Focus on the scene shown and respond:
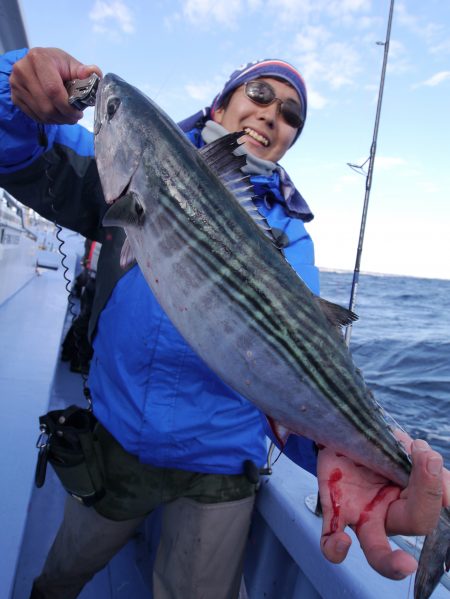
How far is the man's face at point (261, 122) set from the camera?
9.31 feet

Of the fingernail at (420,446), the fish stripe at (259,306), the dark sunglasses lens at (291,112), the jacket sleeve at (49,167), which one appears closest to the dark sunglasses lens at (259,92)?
the dark sunglasses lens at (291,112)

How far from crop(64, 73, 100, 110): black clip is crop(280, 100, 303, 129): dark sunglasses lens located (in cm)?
152

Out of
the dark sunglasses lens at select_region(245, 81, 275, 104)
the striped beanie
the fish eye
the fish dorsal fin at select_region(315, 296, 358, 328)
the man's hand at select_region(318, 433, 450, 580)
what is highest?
the striped beanie

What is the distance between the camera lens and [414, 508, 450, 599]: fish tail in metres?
1.59

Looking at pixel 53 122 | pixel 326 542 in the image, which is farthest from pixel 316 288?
pixel 53 122

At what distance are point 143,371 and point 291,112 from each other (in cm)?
201

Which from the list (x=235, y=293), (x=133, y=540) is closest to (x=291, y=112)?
(x=235, y=293)

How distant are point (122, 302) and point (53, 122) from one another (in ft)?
3.23

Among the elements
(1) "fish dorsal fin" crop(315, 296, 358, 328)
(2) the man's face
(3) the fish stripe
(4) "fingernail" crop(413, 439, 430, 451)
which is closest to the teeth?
(2) the man's face

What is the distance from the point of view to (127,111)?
1708 millimetres

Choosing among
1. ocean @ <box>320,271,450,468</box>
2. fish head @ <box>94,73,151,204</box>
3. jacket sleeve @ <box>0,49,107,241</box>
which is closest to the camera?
fish head @ <box>94,73,151,204</box>

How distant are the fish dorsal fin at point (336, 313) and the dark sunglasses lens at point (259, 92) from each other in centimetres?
178

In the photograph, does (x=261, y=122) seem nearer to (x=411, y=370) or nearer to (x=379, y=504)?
(x=379, y=504)

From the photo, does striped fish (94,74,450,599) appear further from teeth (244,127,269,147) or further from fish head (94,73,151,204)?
teeth (244,127,269,147)
